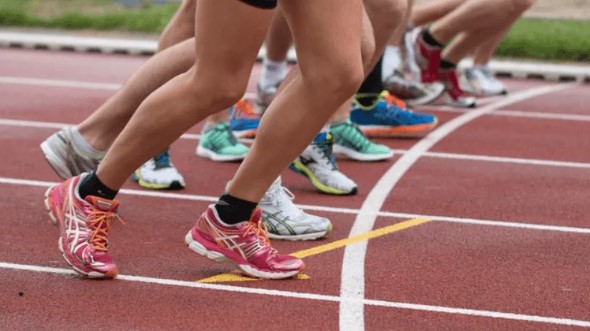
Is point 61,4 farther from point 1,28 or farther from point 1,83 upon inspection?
point 1,83

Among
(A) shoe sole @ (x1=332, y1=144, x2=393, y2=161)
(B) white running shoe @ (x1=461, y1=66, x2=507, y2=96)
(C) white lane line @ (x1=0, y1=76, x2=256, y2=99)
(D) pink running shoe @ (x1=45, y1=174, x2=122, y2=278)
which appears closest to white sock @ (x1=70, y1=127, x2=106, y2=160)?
(D) pink running shoe @ (x1=45, y1=174, x2=122, y2=278)

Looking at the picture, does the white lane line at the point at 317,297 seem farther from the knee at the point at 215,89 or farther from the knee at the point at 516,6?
the knee at the point at 516,6

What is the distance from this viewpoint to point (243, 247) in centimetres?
461

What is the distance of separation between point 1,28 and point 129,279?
12.1 meters

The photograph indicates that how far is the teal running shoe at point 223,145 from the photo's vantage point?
7.10 metres

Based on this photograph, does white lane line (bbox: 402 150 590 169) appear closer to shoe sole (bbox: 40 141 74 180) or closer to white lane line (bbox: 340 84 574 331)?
white lane line (bbox: 340 84 574 331)

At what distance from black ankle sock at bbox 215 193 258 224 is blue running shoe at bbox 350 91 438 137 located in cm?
355

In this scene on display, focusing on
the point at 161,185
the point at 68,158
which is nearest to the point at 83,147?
the point at 68,158

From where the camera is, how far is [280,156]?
14.6ft

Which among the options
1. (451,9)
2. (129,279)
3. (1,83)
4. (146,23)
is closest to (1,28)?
(146,23)

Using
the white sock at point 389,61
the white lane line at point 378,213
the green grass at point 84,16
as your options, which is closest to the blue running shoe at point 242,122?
the white sock at point 389,61

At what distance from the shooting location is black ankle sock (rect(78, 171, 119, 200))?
4.54 m

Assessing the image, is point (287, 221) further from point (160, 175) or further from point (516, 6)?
point (516, 6)

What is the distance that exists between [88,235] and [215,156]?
2653 mm
